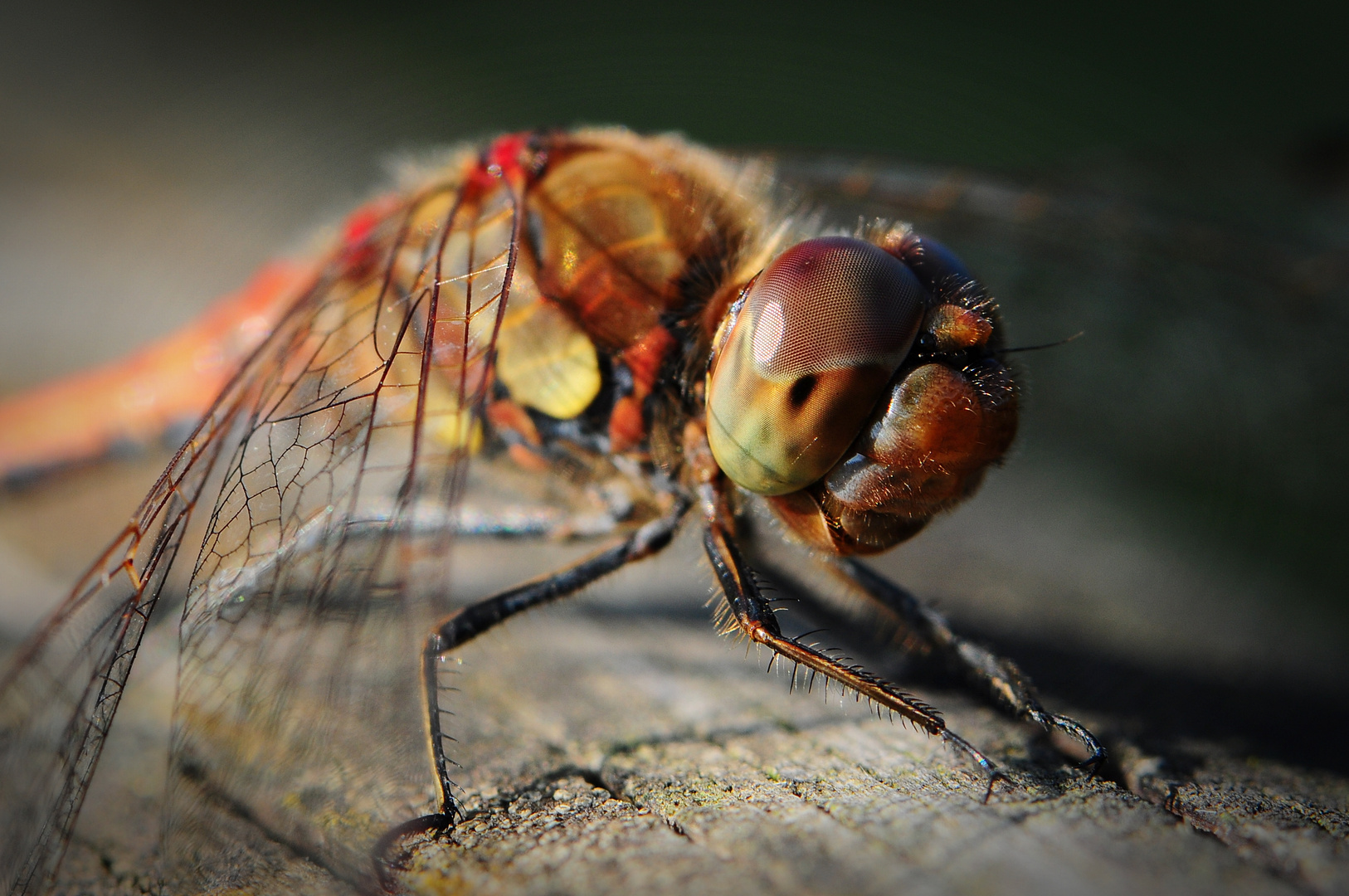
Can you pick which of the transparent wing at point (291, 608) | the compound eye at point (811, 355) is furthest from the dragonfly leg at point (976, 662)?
the transparent wing at point (291, 608)

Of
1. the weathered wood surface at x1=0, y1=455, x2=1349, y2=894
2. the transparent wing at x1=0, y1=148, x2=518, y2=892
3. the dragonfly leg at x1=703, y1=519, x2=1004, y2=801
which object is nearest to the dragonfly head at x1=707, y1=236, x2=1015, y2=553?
the dragonfly leg at x1=703, y1=519, x2=1004, y2=801

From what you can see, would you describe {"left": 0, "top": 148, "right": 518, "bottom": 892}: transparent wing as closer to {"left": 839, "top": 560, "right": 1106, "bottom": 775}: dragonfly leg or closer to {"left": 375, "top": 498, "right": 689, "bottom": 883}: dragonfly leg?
{"left": 375, "top": 498, "right": 689, "bottom": 883}: dragonfly leg

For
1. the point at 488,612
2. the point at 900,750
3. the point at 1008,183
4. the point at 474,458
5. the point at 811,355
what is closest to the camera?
the point at 900,750

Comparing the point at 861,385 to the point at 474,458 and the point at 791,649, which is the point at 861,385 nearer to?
the point at 791,649

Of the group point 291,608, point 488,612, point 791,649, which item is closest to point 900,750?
point 791,649

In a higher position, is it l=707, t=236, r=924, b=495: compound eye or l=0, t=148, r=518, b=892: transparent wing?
l=707, t=236, r=924, b=495: compound eye

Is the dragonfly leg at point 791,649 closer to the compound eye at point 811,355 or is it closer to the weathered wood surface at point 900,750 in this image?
the weathered wood surface at point 900,750

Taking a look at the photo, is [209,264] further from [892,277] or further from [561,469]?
[892,277]

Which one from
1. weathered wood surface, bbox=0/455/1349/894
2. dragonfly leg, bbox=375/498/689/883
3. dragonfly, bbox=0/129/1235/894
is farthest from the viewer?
dragonfly, bbox=0/129/1235/894
